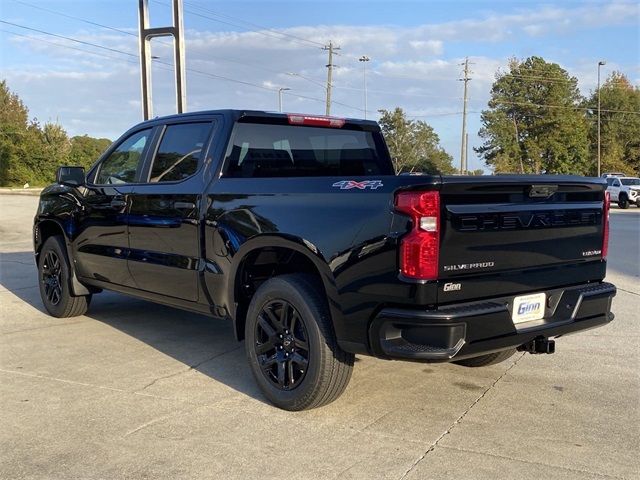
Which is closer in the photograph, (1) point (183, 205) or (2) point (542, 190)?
(2) point (542, 190)

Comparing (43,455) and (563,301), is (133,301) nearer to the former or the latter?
(43,455)

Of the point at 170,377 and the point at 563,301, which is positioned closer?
the point at 563,301

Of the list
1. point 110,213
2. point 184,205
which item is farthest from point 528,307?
point 110,213

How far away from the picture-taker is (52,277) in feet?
21.6

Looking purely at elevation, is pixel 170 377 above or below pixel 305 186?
below

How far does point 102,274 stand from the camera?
579 cm

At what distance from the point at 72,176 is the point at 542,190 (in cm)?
436

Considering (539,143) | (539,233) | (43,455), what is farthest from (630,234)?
(539,143)

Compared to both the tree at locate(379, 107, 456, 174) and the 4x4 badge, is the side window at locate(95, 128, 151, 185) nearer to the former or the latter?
the 4x4 badge

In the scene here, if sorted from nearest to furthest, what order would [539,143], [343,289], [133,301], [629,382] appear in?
[343,289]
[629,382]
[133,301]
[539,143]

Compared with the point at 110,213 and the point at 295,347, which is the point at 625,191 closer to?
the point at 110,213

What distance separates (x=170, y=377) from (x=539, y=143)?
64.6m

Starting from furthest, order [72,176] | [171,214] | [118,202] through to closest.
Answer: [72,176] → [118,202] → [171,214]

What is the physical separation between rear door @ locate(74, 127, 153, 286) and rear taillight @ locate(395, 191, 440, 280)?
2.95 m
